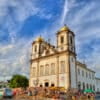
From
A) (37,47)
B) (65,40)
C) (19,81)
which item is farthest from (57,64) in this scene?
(19,81)

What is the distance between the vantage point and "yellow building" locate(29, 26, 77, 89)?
45.7 meters

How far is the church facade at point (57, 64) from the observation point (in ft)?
150

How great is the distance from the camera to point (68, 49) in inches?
1832

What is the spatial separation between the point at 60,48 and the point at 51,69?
6171 millimetres

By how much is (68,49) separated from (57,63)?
4836mm

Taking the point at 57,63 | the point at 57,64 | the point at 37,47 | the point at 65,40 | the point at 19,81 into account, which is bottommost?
the point at 19,81

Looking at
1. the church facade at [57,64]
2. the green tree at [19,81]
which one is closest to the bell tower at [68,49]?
the church facade at [57,64]

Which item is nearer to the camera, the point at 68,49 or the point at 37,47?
the point at 68,49

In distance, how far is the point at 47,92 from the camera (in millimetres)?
37781

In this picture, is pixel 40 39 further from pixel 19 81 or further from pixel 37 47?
pixel 19 81

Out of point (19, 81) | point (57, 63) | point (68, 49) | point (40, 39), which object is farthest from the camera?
point (19, 81)

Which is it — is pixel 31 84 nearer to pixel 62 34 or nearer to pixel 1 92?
pixel 62 34

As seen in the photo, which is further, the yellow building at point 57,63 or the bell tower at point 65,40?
the bell tower at point 65,40

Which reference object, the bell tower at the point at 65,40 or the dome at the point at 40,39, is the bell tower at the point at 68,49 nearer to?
the bell tower at the point at 65,40
